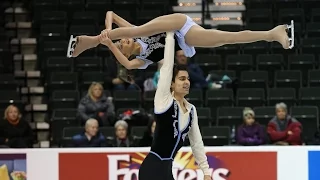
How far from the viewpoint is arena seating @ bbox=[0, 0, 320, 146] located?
9.45 metres

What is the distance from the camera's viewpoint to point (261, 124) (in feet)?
30.6

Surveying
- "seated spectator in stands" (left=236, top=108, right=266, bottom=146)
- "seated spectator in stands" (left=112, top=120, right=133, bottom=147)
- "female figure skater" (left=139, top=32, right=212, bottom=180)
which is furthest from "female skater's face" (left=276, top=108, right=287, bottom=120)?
"female figure skater" (left=139, top=32, right=212, bottom=180)

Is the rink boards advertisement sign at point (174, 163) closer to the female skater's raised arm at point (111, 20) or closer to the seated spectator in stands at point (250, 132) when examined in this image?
the seated spectator in stands at point (250, 132)

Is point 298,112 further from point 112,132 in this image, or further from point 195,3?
point 195,3

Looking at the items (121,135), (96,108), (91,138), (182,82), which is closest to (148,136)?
(121,135)

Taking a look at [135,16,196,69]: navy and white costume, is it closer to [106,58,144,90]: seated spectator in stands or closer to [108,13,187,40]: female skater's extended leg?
[108,13,187,40]: female skater's extended leg

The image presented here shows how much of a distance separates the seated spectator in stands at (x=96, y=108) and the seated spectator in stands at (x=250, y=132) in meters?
1.87

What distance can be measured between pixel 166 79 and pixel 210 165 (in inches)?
97.8

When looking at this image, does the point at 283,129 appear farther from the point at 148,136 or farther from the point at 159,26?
the point at 159,26

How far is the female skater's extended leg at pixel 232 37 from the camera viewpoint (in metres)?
4.71

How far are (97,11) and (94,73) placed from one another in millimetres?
2293

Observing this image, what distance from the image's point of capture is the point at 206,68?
422 inches

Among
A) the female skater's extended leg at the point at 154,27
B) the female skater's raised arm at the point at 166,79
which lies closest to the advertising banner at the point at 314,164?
the female skater's raised arm at the point at 166,79

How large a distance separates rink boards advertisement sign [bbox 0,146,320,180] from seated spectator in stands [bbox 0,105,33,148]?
1.75 meters
